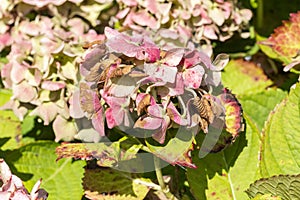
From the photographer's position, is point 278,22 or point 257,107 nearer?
point 257,107

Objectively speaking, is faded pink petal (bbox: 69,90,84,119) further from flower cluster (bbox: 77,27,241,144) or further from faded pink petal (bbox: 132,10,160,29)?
faded pink petal (bbox: 132,10,160,29)

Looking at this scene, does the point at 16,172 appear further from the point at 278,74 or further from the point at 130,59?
the point at 278,74

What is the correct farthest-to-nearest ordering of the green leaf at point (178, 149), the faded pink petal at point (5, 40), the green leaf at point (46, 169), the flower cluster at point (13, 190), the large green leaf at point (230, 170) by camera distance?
the faded pink petal at point (5, 40), the green leaf at point (46, 169), the large green leaf at point (230, 170), the green leaf at point (178, 149), the flower cluster at point (13, 190)

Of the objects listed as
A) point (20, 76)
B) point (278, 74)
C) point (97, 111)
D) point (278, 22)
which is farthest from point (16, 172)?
point (278, 22)

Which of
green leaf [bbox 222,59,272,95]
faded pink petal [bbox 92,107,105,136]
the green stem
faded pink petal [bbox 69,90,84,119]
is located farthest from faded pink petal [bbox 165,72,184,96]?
the green stem

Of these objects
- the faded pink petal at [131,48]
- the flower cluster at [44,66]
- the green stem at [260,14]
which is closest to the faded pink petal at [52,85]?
the flower cluster at [44,66]

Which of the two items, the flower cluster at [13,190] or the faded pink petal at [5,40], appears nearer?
the flower cluster at [13,190]

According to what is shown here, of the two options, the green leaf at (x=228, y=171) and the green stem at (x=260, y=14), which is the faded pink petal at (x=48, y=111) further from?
the green stem at (x=260, y=14)
